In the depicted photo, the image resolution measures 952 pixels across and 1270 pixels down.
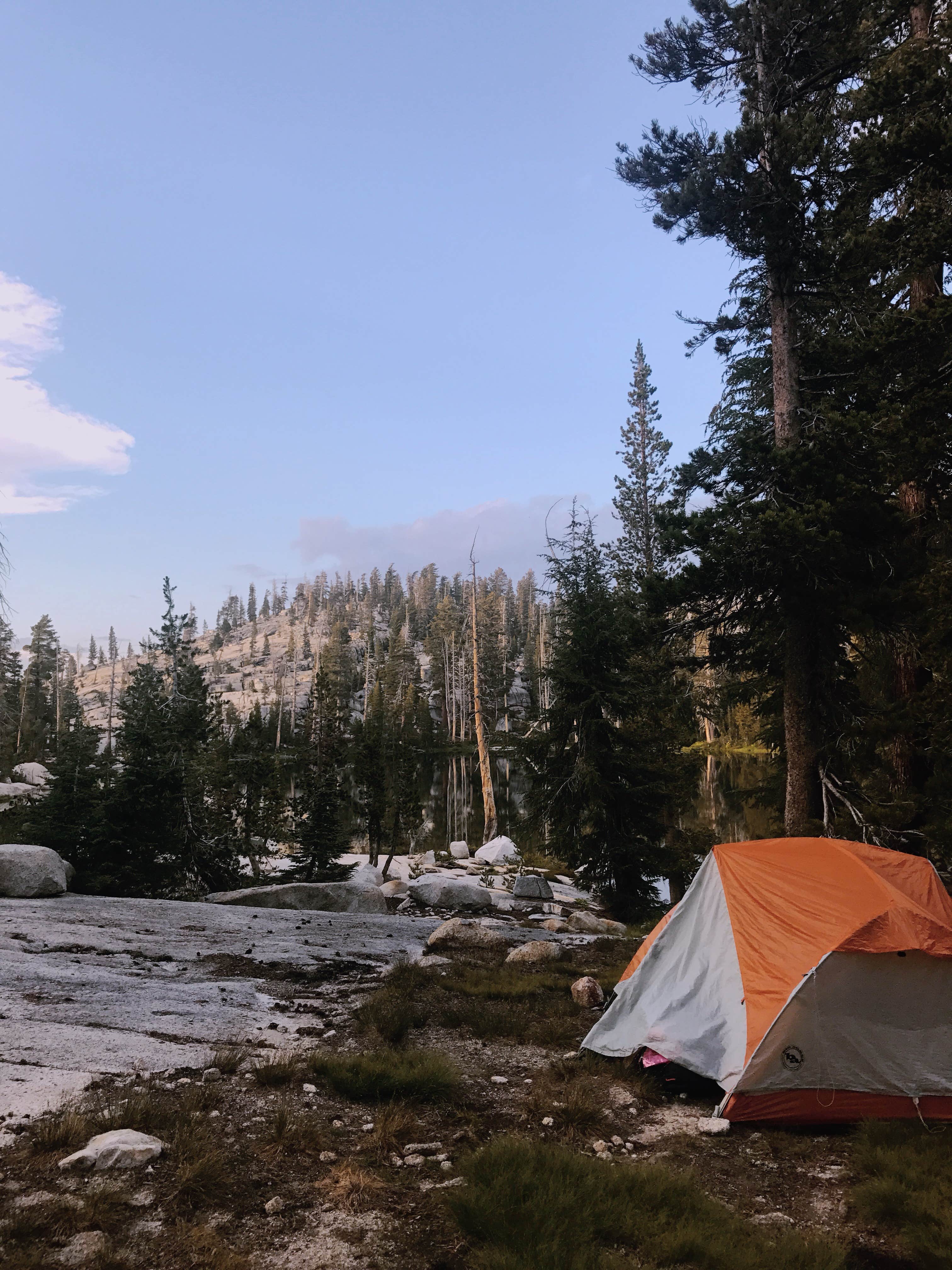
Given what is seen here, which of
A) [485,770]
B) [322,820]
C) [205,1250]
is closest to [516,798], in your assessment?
[485,770]

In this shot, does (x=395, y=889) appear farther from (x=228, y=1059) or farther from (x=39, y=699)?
(x=39, y=699)

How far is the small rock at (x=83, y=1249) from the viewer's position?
10.9ft

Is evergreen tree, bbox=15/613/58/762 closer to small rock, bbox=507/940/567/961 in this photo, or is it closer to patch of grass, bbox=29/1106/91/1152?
small rock, bbox=507/940/567/961

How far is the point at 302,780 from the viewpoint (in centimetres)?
2081

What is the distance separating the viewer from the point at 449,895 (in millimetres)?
16500

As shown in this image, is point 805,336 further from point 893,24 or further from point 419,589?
point 419,589

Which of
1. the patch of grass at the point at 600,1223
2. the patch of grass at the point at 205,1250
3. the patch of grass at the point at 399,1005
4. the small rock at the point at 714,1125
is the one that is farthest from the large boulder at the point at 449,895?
the patch of grass at the point at 205,1250

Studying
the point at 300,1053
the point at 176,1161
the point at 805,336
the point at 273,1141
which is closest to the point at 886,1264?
the point at 273,1141

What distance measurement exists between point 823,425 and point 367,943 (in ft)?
35.3

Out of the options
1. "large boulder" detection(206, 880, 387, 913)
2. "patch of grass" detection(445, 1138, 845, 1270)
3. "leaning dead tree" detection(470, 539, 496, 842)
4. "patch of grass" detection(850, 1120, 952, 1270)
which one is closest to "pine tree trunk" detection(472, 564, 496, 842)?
"leaning dead tree" detection(470, 539, 496, 842)

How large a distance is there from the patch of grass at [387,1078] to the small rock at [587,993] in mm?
2829

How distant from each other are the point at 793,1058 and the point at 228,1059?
14.8 feet

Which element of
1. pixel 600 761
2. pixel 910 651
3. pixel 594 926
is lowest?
pixel 594 926

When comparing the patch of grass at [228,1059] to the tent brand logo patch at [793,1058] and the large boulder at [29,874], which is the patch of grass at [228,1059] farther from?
the large boulder at [29,874]
